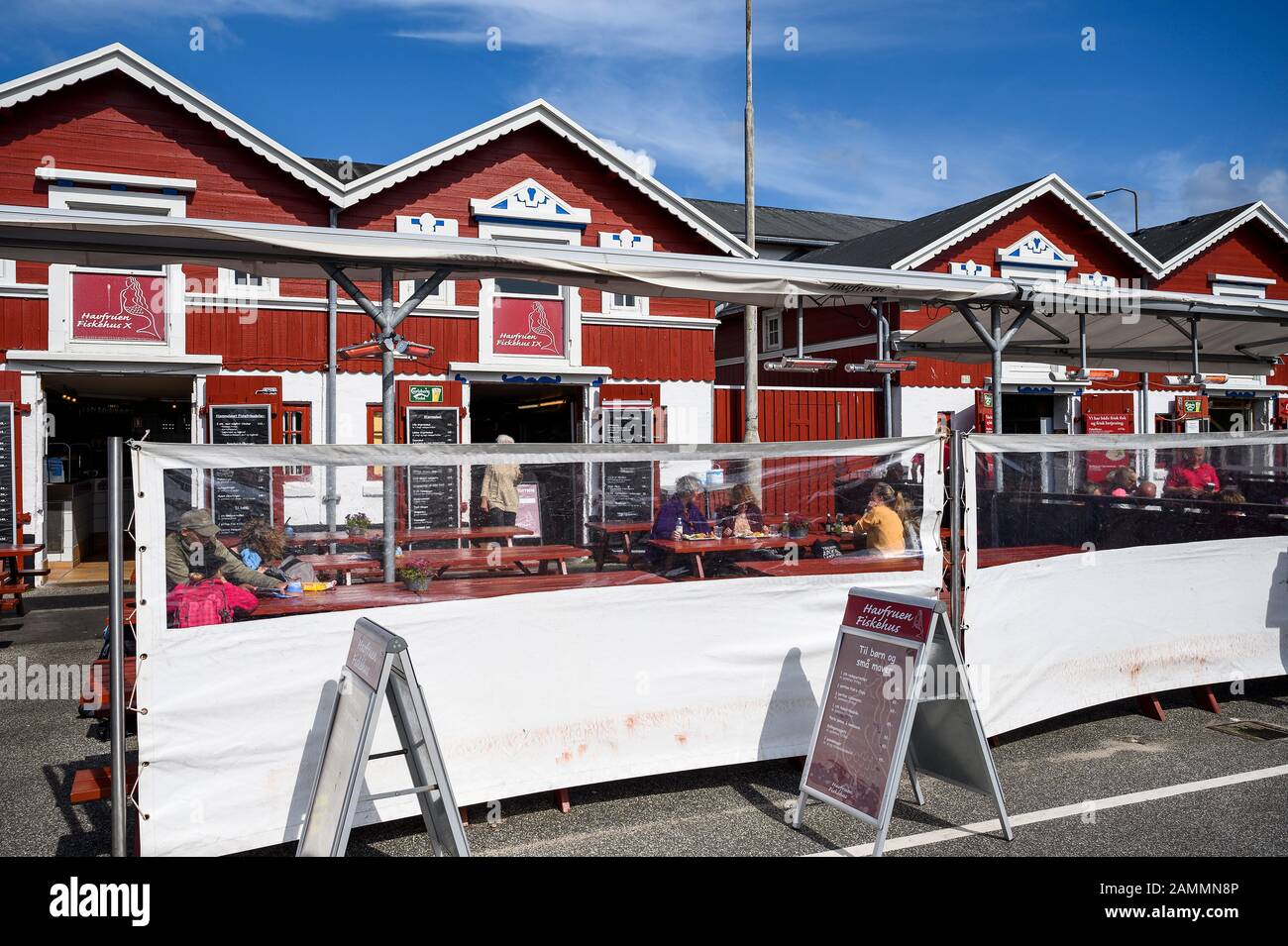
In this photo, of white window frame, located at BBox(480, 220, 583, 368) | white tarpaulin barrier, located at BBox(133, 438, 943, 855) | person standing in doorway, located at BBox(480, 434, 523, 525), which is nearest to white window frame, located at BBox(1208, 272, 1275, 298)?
white window frame, located at BBox(480, 220, 583, 368)

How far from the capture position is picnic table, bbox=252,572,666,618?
14.4 ft

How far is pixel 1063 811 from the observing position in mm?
4914

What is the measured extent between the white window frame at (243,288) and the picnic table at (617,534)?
11.3m

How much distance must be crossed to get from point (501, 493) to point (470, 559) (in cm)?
36

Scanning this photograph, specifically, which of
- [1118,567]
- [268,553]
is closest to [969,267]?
[1118,567]

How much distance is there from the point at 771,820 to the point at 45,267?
43.3 feet

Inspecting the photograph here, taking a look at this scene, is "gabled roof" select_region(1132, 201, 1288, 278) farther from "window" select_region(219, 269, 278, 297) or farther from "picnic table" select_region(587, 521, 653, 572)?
"picnic table" select_region(587, 521, 653, 572)

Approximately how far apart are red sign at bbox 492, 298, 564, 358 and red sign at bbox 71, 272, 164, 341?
496 centimetres

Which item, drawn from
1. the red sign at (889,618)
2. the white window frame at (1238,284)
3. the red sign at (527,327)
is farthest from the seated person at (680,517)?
the white window frame at (1238,284)

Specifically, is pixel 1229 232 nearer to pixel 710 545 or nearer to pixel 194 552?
pixel 710 545

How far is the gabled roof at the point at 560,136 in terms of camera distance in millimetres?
15312
